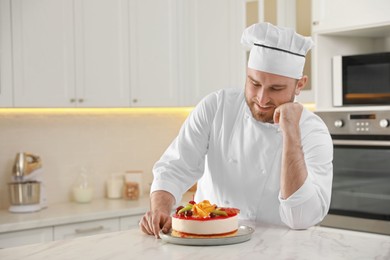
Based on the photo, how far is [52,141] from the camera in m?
4.07

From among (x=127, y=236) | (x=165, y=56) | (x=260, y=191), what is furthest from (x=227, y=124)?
(x=165, y=56)

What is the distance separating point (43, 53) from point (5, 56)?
9.2 inches

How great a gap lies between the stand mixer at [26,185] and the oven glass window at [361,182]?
1736mm

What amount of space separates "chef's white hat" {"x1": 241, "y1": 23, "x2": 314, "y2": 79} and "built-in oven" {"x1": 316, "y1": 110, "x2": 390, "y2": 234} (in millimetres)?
1151

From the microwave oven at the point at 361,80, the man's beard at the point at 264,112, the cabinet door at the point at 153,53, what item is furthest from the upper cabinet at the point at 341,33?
the man's beard at the point at 264,112

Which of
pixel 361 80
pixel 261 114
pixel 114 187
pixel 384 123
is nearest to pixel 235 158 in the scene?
pixel 261 114

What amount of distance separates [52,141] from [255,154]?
1.99 meters

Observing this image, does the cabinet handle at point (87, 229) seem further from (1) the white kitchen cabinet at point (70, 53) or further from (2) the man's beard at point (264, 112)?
(2) the man's beard at point (264, 112)

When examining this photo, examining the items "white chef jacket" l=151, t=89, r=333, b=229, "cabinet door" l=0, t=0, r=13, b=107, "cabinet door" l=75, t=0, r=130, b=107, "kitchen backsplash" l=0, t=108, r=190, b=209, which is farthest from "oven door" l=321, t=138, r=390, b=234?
"cabinet door" l=0, t=0, r=13, b=107

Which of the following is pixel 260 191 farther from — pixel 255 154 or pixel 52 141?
pixel 52 141

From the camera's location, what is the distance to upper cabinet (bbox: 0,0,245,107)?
3549 millimetres

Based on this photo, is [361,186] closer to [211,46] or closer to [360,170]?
[360,170]

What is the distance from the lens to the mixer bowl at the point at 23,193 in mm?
3617

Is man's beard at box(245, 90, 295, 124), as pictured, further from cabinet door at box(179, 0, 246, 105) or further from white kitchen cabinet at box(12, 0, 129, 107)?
cabinet door at box(179, 0, 246, 105)
